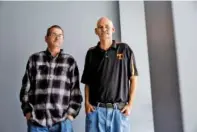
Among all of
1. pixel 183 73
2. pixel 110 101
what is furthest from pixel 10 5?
pixel 183 73

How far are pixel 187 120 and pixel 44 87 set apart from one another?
1.19 metres

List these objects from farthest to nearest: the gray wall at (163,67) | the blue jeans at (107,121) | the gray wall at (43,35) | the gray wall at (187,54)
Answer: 1. the gray wall at (43,35)
2. the gray wall at (163,67)
3. the gray wall at (187,54)
4. the blue jeans at (107,121)

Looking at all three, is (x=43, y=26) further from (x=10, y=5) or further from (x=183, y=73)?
(x=183, y=73)

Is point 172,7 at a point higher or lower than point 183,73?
higher

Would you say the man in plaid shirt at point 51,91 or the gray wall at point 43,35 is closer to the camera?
the man in plaid shirt at point 51,91

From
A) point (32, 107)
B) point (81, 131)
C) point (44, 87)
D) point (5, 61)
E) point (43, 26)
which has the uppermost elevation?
point (43, 26)

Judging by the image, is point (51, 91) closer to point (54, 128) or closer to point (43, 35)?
point (54, 128)

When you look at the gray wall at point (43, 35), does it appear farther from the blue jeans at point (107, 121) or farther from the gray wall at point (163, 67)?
the blue jeans at point (107, 121)

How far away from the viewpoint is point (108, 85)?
1629mm

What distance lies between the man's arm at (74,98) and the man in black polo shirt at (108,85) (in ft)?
0.27

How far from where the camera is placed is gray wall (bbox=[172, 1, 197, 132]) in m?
1.99

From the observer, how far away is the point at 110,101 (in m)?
1.63

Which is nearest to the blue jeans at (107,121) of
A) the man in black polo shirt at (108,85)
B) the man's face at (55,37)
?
the man in black polo shirt at (108,85)

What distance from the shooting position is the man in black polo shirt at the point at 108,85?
1632 millimetres
